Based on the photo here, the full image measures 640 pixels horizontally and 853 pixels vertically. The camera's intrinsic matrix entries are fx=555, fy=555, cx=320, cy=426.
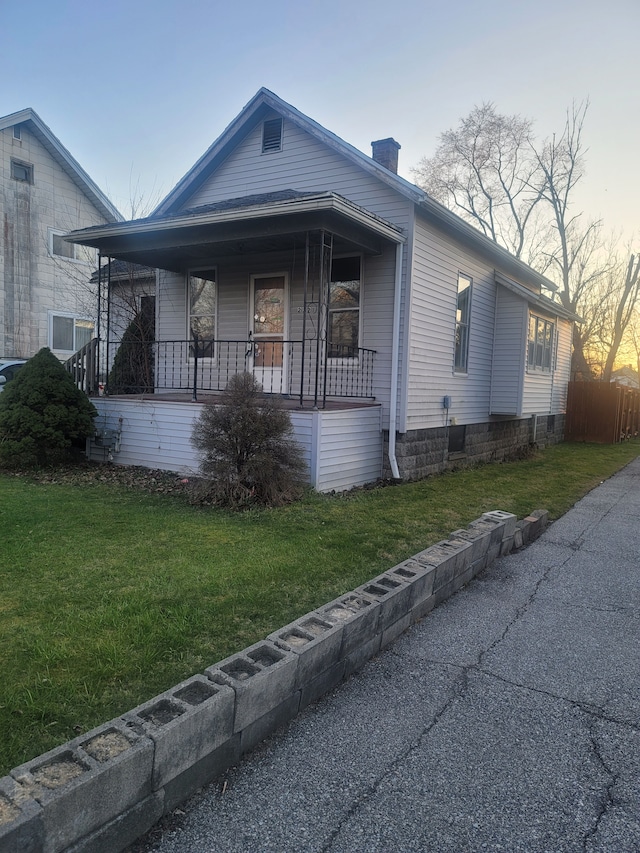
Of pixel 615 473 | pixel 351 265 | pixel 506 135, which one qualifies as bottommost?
pixel 615 473

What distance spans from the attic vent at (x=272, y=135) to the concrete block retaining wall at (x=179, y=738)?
29.3 ft

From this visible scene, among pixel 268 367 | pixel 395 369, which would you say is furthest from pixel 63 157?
pixel 395 369

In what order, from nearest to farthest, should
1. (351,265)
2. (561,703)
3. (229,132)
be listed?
(561,703) < (351,265) < (229,132)

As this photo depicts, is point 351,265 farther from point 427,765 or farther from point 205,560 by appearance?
point 427,765

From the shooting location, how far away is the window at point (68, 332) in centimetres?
1956

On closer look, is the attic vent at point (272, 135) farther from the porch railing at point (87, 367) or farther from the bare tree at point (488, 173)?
the bare tree at point (488, 173)

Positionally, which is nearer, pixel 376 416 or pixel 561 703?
pixel 561 703

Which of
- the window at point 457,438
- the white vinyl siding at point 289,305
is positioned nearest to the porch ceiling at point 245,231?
the white vinyl siding at point 289,305

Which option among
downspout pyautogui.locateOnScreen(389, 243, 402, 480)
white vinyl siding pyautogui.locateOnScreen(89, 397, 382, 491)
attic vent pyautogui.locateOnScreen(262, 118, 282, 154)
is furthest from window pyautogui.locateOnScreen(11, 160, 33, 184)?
downspout pyautogui.locateOnScreen(389, 243, 402, 480)

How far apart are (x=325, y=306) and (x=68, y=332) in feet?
48.8

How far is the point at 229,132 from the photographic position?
10.0m

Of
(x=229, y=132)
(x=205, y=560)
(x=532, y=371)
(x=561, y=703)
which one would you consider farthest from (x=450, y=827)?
(x=532, y=371)

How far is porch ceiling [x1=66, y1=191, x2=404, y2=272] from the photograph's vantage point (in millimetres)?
7259

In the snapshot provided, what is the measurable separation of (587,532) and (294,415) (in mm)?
3805
